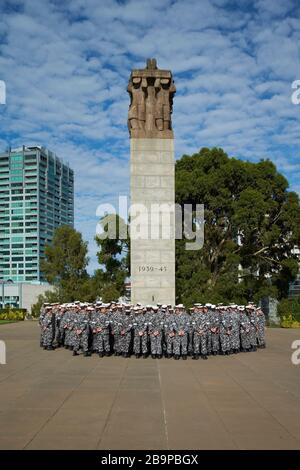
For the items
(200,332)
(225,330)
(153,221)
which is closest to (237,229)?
(153,221)

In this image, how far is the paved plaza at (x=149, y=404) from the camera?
273 inches

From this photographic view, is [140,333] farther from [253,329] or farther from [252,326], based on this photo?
[253,329]

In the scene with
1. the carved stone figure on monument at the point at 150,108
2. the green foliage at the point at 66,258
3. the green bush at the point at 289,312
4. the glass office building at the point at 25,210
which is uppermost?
the glass office building at the point at 25,210

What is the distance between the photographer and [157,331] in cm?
1562

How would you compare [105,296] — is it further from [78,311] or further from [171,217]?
[78,311]

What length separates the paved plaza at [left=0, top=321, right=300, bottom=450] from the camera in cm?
694

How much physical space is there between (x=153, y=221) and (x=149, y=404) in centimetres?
1329

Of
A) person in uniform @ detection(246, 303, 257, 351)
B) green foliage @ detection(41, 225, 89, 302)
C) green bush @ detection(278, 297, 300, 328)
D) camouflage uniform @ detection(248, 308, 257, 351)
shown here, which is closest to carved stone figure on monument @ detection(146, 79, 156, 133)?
person in uniform @ detection(246, 303, 257, 351)

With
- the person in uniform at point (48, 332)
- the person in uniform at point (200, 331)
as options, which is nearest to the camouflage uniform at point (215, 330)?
the person in uniform at point (200, 331)

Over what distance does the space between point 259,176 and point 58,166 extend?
127 metres

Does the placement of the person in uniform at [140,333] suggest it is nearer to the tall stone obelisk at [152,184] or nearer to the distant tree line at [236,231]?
the tall stone obelisk at [152,184]

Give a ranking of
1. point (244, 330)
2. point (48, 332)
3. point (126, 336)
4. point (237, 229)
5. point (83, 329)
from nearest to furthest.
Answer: point (126, 336) → point (83, 329) → point (244, 330) → point (48, 332) → point (237, 229)

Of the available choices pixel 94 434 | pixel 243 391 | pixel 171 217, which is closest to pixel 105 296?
pixel 171 217

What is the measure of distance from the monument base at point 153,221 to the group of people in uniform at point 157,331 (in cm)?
462
